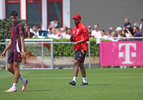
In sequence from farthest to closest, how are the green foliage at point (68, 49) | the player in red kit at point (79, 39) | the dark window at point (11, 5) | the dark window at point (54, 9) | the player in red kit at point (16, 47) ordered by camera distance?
1. the dark window at point (11, 5)
2. the dark window at point (54, 9)
3. the green foliage at point (68, 49)
4. the player in red kit at point (79, 39)
5. the player in red kit at point (16, 47)

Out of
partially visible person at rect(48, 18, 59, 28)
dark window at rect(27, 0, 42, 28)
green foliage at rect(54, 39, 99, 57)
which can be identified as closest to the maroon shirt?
green foliage at rect(54, 39, 99, 57)

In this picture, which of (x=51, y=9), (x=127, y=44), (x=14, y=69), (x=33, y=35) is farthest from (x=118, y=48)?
(x=14, y=69)

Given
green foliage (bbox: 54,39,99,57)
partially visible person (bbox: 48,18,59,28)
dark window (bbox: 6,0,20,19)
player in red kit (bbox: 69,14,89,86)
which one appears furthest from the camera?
dark window (bbox: 6,0,20,19)

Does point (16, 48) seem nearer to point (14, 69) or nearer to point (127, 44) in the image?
point (14, 69)

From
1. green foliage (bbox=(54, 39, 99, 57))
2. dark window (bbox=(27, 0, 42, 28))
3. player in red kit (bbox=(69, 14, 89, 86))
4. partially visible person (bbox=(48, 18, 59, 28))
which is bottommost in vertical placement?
green foliage (bbox=(54, 39, 99, 57))

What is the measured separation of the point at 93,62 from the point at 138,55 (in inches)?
90.3

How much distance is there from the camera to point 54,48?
58.2ft

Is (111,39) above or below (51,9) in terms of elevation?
below

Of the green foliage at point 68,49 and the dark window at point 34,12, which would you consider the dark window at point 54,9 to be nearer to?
the dark window at point 34,12

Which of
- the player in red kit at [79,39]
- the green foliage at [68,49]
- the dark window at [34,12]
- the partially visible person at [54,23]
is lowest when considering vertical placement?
the green foliage at [68,49]

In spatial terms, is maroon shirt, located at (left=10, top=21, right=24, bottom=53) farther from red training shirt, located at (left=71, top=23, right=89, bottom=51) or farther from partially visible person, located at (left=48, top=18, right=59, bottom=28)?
partially visible person, located at (left=48, top=18, right=59, bottom=28)

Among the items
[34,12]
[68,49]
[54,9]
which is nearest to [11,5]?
[34,12]

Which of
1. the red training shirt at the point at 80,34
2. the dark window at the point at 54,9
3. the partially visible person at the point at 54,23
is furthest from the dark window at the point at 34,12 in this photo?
the red training shirt at the point at 80,34

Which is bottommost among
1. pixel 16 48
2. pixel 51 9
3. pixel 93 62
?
pixel 93 62
